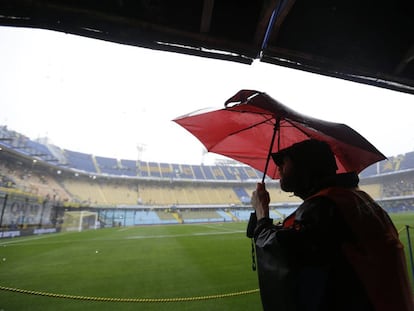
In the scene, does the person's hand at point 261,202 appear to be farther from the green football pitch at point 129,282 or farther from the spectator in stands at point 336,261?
the green football pitch at point 129,282

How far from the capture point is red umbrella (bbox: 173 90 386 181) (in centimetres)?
155

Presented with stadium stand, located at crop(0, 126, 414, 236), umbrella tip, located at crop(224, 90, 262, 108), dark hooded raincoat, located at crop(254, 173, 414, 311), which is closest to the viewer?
dark hooded raincoat, located at crop(254, 173, 414, 311)

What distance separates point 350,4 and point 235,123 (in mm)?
Result: 1505

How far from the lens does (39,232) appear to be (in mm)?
22125

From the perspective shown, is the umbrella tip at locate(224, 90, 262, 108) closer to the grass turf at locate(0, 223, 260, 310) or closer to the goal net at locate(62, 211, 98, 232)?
the grass turf at locate(0, 223, 260, 310)

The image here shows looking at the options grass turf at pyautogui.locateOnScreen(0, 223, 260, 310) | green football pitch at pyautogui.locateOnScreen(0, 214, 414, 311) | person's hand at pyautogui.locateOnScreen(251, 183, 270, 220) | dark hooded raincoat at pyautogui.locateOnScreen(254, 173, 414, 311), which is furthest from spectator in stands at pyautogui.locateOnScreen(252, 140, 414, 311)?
grass turf at pyautogui.locateOnScreen(0, 223, 260, 310)

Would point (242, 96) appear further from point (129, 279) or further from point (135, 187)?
point (135, 187)

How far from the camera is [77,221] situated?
1120 inches

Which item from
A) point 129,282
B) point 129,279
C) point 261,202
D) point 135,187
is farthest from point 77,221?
point 261,202

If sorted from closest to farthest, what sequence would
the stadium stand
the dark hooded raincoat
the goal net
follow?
the dark hooded raincoat < the stadium stand < the goal net

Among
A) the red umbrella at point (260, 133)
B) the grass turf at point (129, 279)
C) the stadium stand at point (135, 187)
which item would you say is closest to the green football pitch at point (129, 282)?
the grass turf at point (129, 279)

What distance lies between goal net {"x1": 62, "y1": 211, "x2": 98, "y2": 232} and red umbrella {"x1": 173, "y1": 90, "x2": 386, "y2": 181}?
2983 centimetres

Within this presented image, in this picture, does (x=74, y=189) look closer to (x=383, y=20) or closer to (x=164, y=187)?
(x=164, y=187)

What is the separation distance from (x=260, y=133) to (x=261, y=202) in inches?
41.5
